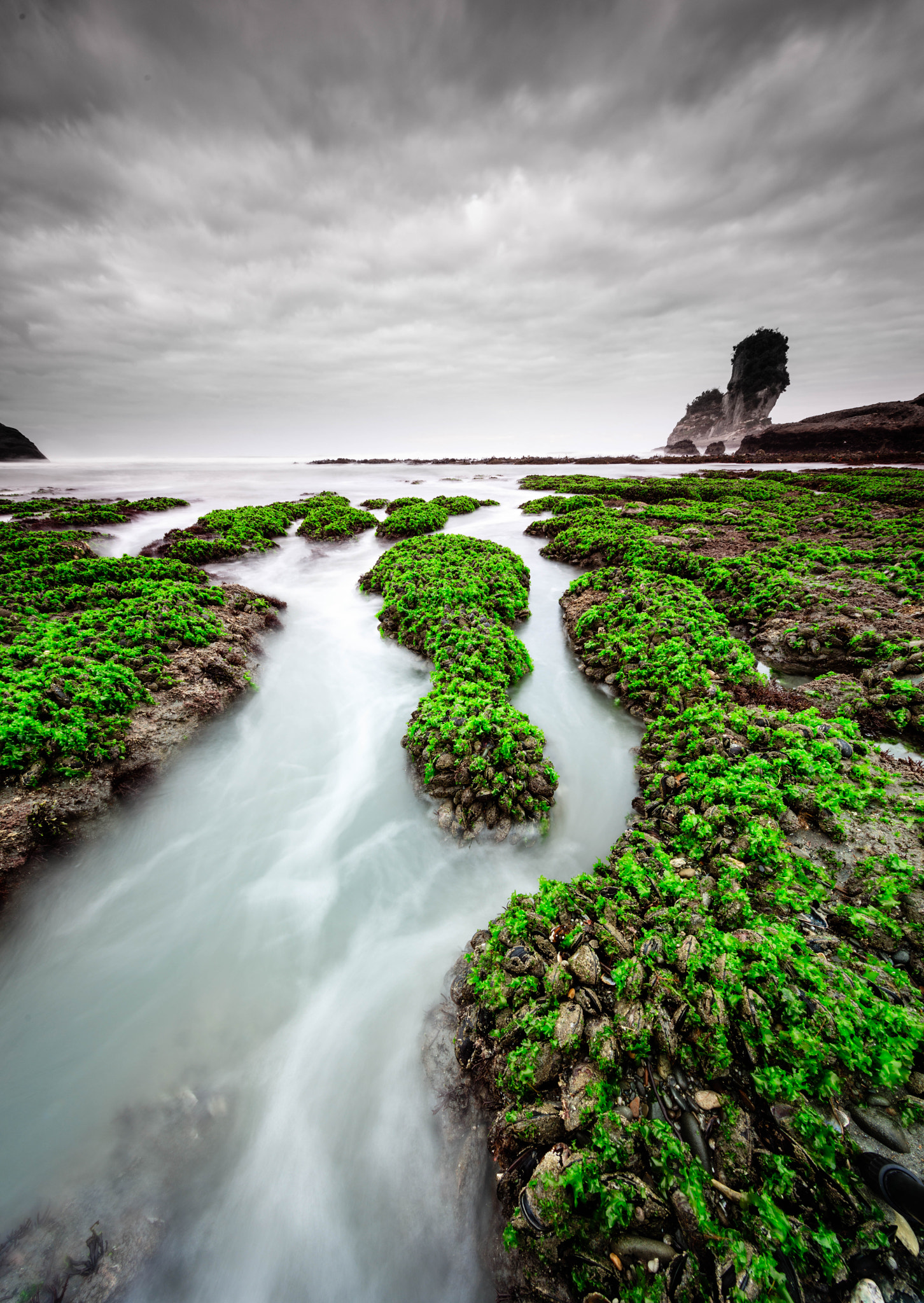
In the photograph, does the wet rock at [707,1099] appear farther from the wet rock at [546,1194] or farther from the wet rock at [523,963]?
the wet rock at [523,963]

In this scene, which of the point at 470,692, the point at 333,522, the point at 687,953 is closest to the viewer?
the point at 687,953

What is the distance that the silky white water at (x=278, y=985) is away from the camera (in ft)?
9.25

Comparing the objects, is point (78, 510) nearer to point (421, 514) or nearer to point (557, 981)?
point (421, 514)

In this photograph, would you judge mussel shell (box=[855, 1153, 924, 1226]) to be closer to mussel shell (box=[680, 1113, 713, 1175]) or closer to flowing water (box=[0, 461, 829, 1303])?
mussel shell (box=[680, 1113, 713, 1175])

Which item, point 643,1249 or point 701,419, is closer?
point 643,1249

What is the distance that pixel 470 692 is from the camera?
6.17m

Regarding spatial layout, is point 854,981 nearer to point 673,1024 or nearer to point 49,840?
point 673,1024

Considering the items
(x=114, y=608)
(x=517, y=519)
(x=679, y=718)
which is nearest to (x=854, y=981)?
(x=679, y=718)

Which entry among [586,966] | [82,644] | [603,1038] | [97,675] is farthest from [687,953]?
[82,644]

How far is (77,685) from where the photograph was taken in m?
5.61

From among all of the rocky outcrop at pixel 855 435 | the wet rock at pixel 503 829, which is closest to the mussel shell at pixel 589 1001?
the wet rock at pixel 503 829

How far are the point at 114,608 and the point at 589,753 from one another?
338 inches

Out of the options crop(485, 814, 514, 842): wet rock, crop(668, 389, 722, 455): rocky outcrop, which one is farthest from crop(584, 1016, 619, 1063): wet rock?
crop(668, 389, 722, 455): rocky outcrop

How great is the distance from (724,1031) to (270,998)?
3.69 metres
